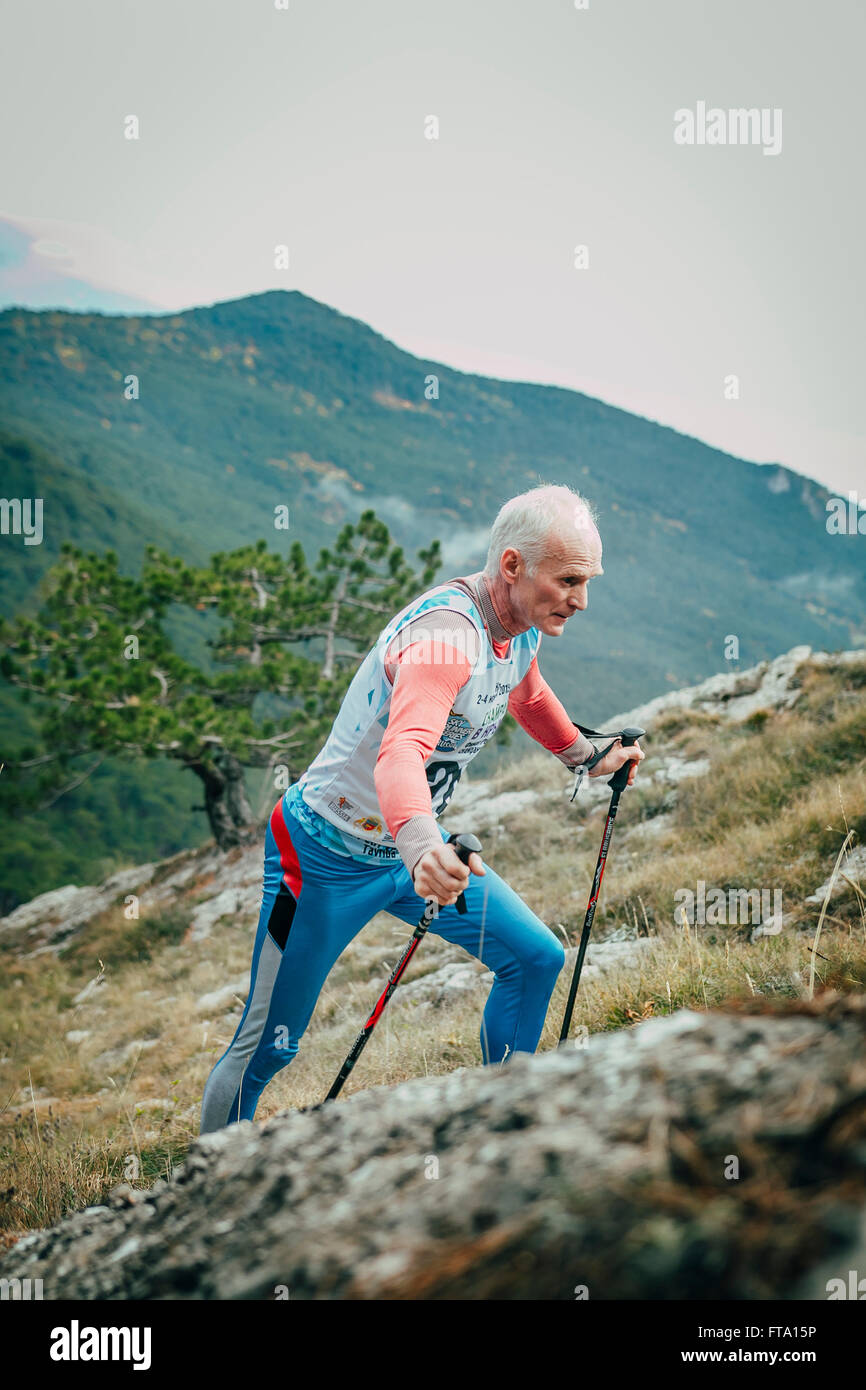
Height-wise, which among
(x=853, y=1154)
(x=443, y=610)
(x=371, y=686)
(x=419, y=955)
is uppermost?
(x=443, y=610)

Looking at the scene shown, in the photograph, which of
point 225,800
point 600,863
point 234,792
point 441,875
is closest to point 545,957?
point 600,863

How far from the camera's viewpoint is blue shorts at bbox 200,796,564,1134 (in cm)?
287

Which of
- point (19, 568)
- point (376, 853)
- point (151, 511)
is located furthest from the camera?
point (151, 511)

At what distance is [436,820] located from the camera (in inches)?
103

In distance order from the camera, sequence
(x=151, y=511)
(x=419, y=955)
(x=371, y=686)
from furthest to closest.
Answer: (x=151, y=511), (x=419, y=955), (x=371, y=686)

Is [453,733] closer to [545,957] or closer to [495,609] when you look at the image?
[495,609]

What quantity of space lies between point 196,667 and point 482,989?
979 cm

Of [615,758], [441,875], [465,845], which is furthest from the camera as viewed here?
[615,758]

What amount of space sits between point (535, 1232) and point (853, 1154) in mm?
397

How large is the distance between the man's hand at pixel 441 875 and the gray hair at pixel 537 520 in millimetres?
993

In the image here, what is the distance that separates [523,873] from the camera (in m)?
7.85

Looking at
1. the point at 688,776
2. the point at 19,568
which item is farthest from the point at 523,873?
the point at 19,568

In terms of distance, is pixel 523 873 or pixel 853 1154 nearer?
pixel 853 1154

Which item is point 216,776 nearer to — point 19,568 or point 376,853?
point 376,853
